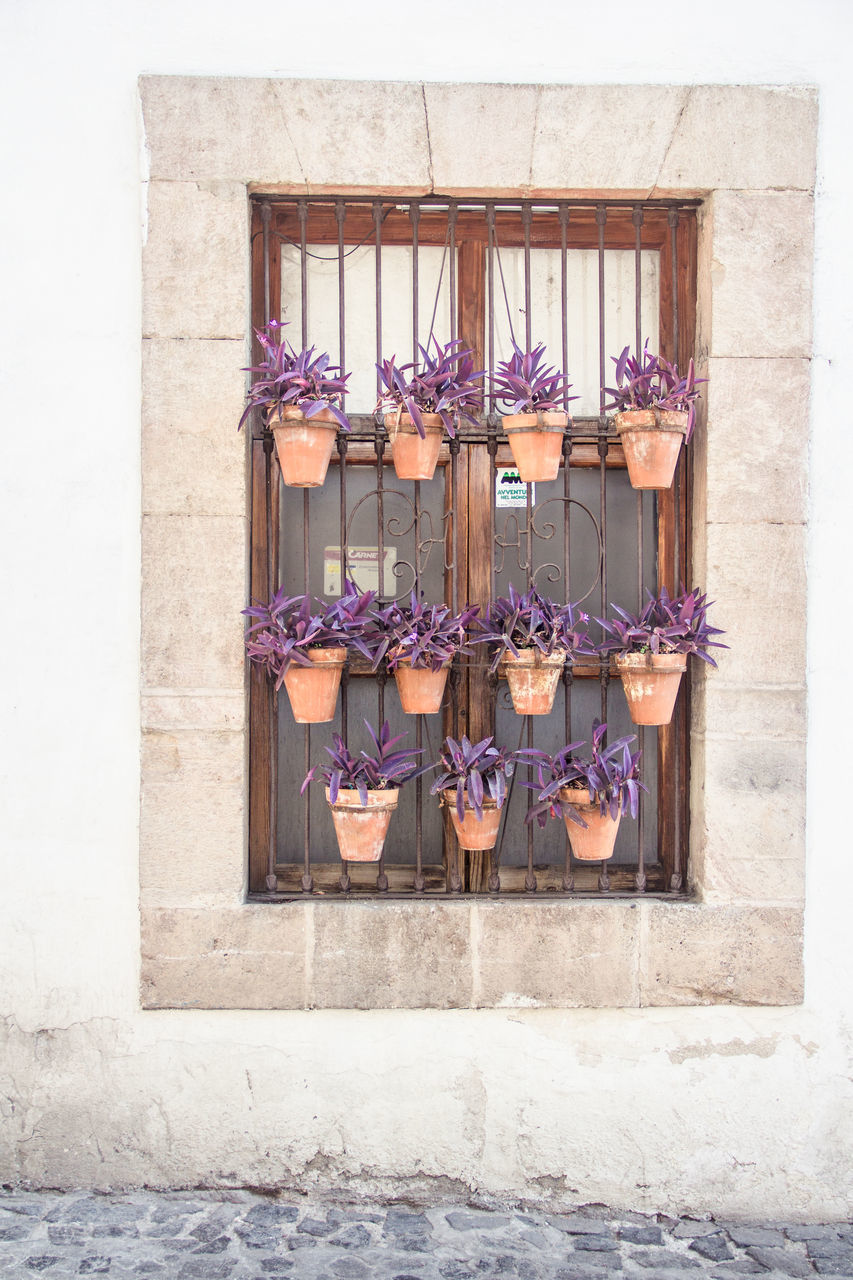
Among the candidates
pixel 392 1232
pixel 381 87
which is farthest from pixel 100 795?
pixel 381 87

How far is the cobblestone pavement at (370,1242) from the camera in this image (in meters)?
2.43

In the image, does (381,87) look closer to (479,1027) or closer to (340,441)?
(340,441)

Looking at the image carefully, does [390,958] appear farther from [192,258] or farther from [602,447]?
[192,258]

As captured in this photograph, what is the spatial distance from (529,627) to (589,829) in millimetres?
627

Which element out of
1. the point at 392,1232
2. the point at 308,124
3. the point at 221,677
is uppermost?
the point at 308,124

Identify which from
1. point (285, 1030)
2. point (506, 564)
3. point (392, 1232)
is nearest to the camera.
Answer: point (392, 1232)

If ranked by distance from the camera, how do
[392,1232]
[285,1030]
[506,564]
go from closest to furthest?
[392,1232]
[285,1030]
[506,564]

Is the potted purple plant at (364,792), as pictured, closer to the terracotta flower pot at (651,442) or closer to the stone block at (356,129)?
the terracotta flower pot at (651,442)

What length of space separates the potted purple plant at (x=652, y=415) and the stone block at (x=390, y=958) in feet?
4.71

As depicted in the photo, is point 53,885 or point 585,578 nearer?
point 53,885

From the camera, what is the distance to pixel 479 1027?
2.80m

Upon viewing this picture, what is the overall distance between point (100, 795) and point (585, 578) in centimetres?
169

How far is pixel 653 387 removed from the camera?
2785 millimetres

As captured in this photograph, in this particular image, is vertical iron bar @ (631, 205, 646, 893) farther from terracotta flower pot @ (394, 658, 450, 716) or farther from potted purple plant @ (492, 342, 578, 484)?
terracotta flower pot @ (394, 658, 450, 716)
